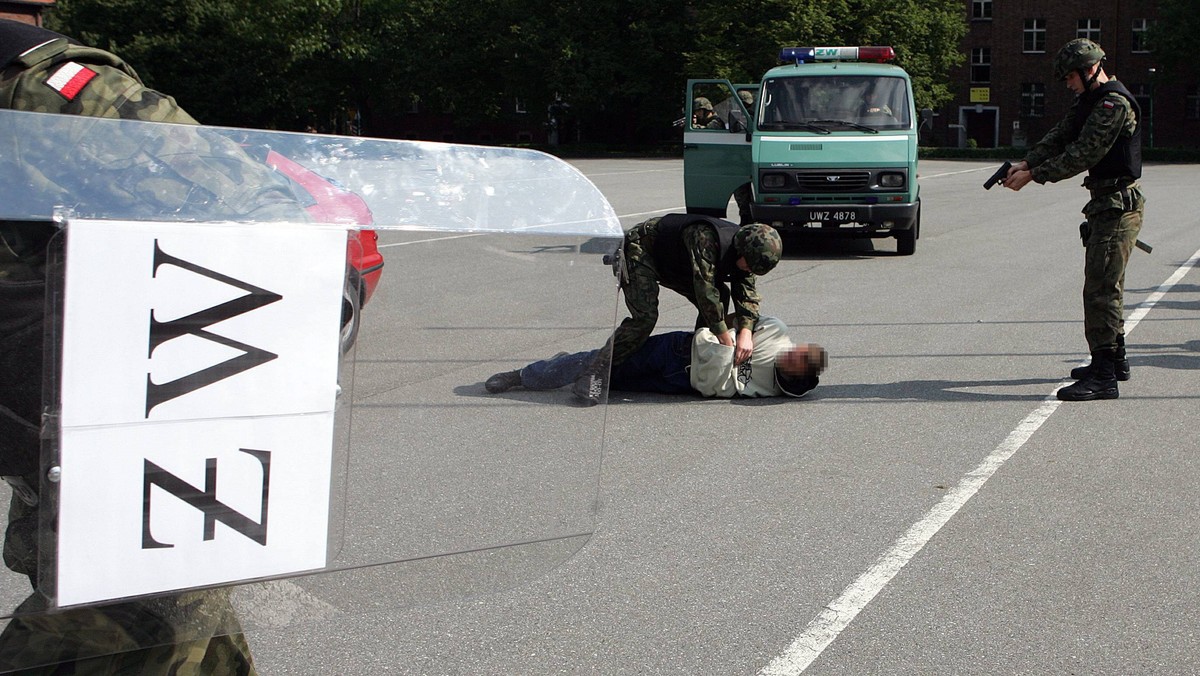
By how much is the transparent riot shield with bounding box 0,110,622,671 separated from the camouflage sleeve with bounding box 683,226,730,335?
4662 mm

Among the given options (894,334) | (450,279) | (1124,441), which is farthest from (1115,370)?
(450,279)

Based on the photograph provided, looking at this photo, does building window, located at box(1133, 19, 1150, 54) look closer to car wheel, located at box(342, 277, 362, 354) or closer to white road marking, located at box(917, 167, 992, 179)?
white road marking, located at box(917, 167, 992, 179)

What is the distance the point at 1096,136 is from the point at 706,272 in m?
2.24

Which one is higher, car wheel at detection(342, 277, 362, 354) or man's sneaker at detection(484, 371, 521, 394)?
car wheel at detection(342, 277, 362, 354)

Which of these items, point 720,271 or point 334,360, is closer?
point 334,360

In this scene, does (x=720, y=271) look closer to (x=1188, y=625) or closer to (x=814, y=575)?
(x=814, y=575)

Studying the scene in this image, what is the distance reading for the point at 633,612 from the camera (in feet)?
13.0

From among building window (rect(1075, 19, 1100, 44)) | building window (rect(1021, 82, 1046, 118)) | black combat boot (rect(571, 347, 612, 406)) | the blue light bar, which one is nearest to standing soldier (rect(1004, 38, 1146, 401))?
black combat boot (rect(571, 347, 612, 406))

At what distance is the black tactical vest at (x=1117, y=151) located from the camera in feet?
22.9

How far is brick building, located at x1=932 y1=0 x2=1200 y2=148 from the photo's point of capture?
62.3m

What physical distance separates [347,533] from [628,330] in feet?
16.7

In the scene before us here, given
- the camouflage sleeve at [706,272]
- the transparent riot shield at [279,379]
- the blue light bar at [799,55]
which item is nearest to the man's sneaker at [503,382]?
the transparent riot shield at [279,379]

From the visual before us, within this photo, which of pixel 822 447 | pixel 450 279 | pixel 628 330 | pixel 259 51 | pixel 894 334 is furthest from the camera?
pixel 259 51

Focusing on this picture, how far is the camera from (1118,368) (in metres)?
7.59
